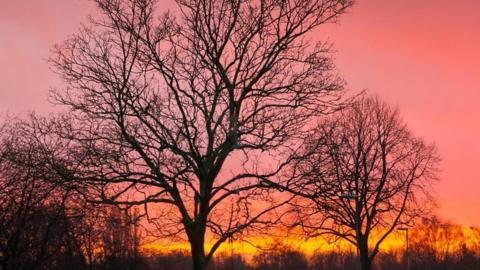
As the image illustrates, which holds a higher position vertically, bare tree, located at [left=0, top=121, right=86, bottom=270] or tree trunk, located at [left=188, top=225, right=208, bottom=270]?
bare tree, located at [left=0, top=121, right=86, bottom=270]

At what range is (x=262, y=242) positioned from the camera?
2400cm

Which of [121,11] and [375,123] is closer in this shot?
[121,11]

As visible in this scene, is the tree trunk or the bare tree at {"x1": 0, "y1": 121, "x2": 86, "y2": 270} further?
the bare tree at {"x1": 0, "y1": 121, "x2": 86, "y2": 270}

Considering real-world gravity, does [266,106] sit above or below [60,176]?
above

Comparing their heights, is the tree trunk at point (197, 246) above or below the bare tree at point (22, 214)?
below

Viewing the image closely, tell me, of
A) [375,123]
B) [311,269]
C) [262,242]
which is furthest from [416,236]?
[262,242]

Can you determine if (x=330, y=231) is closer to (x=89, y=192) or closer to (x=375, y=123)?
(x=375, y=123)

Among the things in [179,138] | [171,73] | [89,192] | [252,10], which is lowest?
[89,192]

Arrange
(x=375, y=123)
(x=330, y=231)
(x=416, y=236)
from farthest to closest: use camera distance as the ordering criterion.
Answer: (x=416, y=236) < (x=375, y=123) < (x=330, y=231)

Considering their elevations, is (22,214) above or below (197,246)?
above

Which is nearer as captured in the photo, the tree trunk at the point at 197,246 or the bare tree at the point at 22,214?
the tree trunk at the point at 197,246

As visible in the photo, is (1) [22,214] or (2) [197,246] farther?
(1) [22,214]

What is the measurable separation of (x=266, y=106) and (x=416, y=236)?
221 feet

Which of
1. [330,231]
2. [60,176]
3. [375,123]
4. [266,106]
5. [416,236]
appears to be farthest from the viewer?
[416,236]
